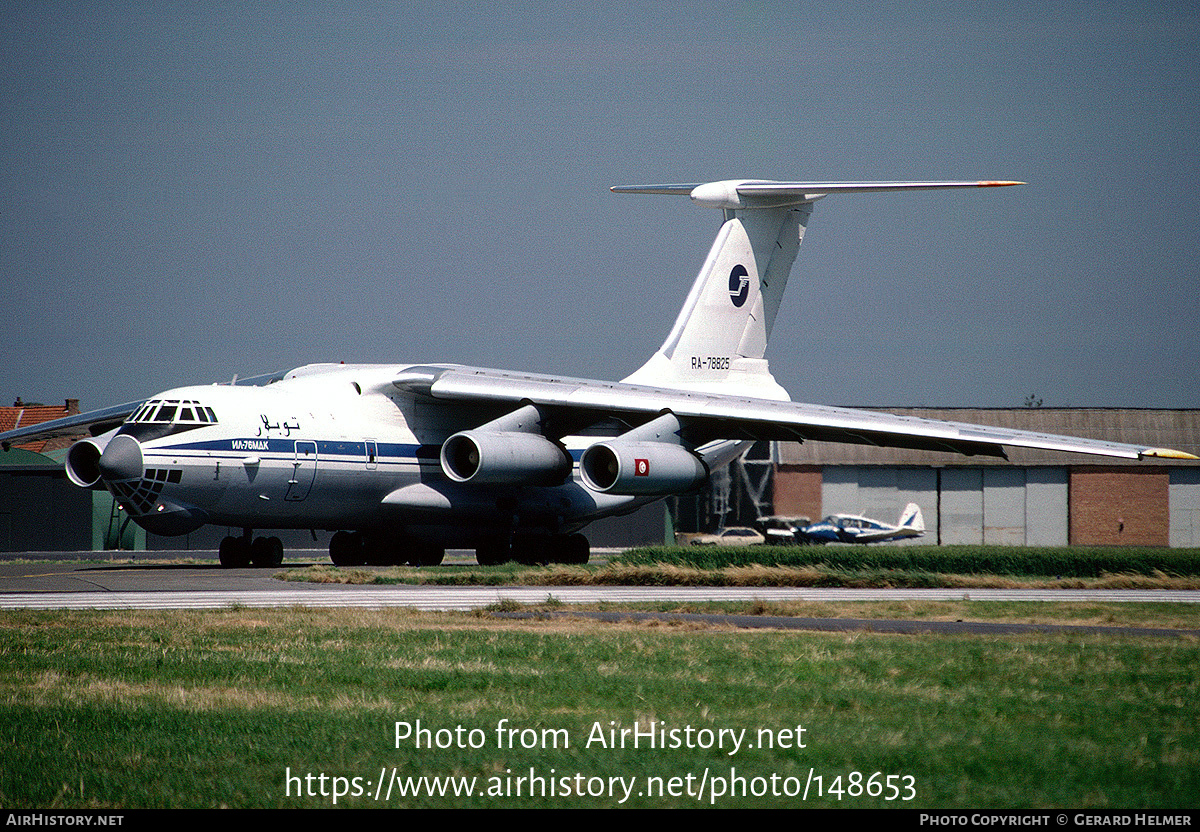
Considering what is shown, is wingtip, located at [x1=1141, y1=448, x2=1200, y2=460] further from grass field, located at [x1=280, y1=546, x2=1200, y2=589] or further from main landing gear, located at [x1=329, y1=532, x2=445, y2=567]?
main landing gear, located at [x1=329, y1=532, x2=445, y2=567]

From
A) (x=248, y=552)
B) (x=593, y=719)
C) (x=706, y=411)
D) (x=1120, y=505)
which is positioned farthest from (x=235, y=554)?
(x=1120, y=505)

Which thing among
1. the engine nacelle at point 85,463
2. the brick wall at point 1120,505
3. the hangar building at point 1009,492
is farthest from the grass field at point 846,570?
the brick wall at point 1120,505

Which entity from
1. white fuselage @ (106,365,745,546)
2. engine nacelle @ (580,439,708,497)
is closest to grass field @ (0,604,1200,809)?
white fuselage @ (106,365,745,546)

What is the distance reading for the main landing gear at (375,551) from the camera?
922 inches

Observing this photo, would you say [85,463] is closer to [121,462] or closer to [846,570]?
[121,462]

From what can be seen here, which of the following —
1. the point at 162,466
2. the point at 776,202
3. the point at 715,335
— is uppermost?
the point at 776,202

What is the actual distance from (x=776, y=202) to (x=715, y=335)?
9.02 ft

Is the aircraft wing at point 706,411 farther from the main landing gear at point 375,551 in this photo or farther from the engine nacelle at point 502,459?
the main landing gear at point 375,551

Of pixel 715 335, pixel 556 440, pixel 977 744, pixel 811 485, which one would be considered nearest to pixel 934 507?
pixel 811 485

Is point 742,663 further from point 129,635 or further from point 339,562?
point 339,562

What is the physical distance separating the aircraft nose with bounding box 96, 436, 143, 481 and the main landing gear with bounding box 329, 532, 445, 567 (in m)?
5.15

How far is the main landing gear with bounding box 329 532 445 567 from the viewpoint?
23406 millimetres

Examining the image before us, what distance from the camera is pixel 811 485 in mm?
32562

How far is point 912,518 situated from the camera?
33.7m
